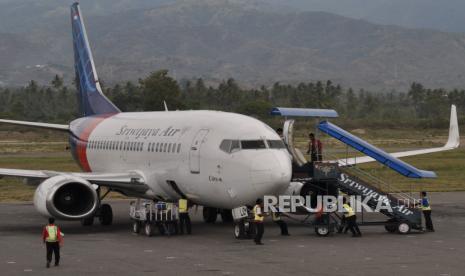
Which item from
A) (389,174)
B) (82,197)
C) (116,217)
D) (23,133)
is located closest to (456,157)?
(389,174)

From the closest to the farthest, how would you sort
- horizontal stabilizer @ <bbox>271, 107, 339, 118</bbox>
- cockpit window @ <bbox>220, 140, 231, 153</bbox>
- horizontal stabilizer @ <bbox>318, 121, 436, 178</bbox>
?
cockpit window @ <bbox>220, 140, 231, 153</bbox>, horizontal stabilizer @ <bbox>271, 107, 339, 118</bbox>, horizontal stabilizer @ <bbox>318, 121, 436, 178</bbox>

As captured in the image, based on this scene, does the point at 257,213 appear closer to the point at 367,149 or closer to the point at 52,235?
the point at 52,235

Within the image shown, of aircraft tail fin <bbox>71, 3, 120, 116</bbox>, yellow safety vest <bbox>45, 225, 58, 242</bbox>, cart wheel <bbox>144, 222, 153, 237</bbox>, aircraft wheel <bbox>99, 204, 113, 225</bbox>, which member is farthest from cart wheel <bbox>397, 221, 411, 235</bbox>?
aircraft tail fin <bbox>71, 3, 120, 116</bbox>

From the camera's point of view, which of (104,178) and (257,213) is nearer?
(257,213)

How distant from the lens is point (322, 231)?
115ft

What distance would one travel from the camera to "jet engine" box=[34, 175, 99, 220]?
3556cm

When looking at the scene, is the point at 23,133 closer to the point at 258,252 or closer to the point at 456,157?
the point at 456,157

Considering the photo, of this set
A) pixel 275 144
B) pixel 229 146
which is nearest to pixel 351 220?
pixel 275 144

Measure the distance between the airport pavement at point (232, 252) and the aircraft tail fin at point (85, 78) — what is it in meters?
10.7

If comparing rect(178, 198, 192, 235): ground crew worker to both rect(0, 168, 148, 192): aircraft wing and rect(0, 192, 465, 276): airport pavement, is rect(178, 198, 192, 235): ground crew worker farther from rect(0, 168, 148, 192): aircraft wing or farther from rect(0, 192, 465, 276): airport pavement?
rect(0, 168, 148, 192): aircraft wing

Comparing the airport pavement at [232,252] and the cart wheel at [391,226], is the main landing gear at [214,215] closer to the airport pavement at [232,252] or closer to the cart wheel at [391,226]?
the airport pavement at [232,252]

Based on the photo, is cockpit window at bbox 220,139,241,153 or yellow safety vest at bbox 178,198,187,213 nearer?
cockpit window at bbox 220,139,241,153

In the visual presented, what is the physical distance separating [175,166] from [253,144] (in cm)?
436

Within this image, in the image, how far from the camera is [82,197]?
3697 cm
